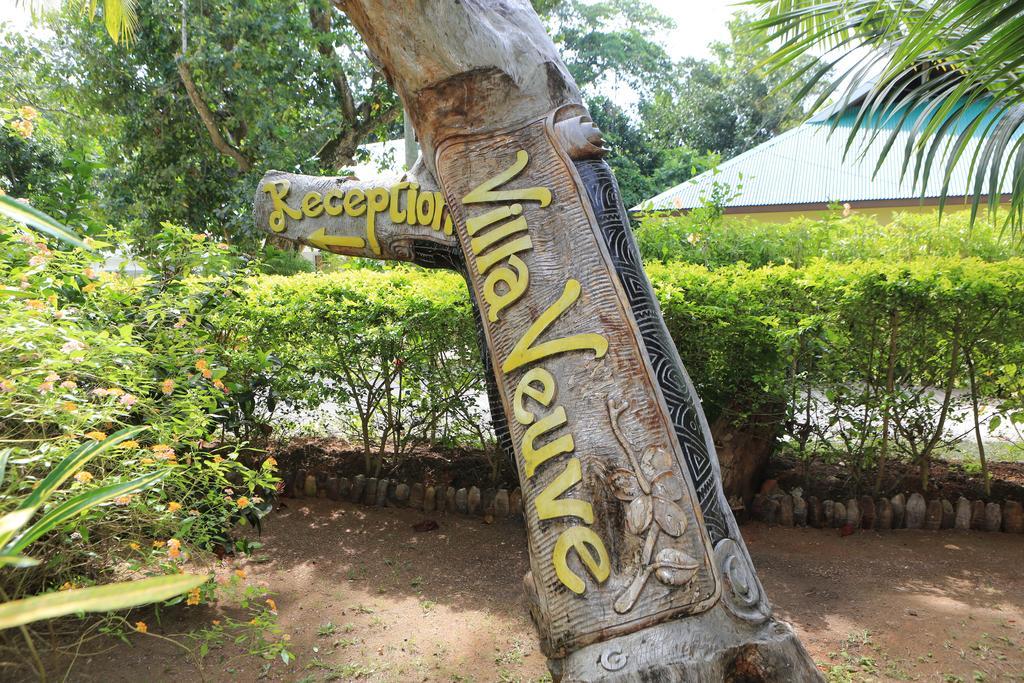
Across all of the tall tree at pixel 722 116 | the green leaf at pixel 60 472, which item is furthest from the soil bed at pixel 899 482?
the tall tree at pixel 722 116

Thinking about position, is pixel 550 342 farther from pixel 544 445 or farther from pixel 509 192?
pixel 509 192

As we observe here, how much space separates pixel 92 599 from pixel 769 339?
4.10m

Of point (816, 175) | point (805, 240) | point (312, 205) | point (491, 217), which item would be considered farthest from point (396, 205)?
point (816, 175)

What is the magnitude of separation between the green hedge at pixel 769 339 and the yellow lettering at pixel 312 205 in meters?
1.46

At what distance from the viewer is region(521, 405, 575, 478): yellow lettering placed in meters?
2.29

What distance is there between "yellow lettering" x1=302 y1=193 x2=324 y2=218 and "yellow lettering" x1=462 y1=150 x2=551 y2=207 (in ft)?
2.67

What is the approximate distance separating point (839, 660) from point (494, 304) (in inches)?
84.6

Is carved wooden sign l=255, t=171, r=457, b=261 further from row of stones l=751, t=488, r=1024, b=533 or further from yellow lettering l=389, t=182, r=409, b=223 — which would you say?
row of stones l=751, t=488, r=1024, b=533

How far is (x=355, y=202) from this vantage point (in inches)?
123

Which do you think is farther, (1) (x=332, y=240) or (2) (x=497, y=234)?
(1) (x=332, y=240)

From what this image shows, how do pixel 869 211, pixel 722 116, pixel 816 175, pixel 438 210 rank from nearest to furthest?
pixel 438 210 → pixel 869 211 → pixel 816 175 → pixel 722 116

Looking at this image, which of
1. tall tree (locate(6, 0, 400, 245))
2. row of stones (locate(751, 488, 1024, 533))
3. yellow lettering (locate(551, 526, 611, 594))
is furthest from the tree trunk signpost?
tall tree (locate(6, 0, 400, 245))

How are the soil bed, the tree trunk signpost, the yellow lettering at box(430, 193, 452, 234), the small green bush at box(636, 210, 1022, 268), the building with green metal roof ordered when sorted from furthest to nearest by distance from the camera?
the building with green metal roof, the small green bush at box(636, 210, 1022, 268), the soil bed, the yellow lettering at box(430, 193, 452, 234), the tree trunk signpost

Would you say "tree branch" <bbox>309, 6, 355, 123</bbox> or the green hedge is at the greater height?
"tree branch" <bbox>309, 6, 355, 123</bbox>
